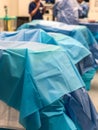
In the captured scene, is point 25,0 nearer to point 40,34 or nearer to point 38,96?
point 40,34

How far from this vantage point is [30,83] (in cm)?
140

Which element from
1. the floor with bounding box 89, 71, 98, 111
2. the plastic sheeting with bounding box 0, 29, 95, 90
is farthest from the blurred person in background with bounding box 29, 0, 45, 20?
the plastic sheeting with bounding box 0, 29, 95, 90

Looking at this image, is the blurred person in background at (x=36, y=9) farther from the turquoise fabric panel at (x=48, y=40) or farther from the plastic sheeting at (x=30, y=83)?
the plastic sheeting at (x=30, y=83)

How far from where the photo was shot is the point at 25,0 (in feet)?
27.2

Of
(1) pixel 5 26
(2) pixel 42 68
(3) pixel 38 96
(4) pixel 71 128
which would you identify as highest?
(2) pixel 42 68

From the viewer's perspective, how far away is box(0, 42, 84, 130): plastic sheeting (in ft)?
4.57

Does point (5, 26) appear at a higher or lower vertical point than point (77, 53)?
lower

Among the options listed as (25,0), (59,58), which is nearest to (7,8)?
(25,0)

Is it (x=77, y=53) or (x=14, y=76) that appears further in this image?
(x=77, y=53)

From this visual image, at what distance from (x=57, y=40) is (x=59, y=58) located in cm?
82

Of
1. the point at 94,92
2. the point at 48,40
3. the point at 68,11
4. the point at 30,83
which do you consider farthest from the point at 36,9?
the point at 30,83

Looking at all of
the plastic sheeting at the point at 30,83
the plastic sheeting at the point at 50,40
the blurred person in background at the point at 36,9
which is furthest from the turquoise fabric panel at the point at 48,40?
the blurred person in background at the point at 36,9

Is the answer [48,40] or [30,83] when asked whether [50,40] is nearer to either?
[48,40]

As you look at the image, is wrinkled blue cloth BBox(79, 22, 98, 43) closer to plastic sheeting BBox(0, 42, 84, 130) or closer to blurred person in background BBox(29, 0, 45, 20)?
blurred person in background BBox(29, 0, 45, 20)
